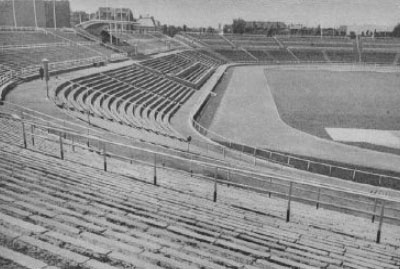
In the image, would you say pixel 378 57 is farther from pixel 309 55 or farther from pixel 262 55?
pixel 262 55

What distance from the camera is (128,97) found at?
30000 mm

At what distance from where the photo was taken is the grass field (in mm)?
28327

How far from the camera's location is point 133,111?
2686cm

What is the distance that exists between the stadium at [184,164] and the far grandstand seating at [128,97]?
195 mm

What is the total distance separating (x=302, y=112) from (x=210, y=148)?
50.3 feet

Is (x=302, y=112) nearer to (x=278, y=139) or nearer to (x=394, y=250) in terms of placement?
(x=278, y=139)

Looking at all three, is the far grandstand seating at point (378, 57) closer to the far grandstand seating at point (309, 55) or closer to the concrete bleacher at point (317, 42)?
the concrete bleacher at point (317, 42)

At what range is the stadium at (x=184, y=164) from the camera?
5465mm

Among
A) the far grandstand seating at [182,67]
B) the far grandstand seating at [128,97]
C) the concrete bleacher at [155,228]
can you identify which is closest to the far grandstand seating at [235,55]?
the far grandstand seating at [182,67]

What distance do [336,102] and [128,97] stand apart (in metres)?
20.0

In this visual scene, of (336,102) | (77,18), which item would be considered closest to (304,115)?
(336,102)

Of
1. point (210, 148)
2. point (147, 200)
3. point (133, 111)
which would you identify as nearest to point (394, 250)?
point (147, 200)

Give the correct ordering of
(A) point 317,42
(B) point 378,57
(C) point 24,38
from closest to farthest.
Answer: (C) point 24,38, (B) point 378,57, (A) point 317,42

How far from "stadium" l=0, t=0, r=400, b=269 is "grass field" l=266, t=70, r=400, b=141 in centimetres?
18
